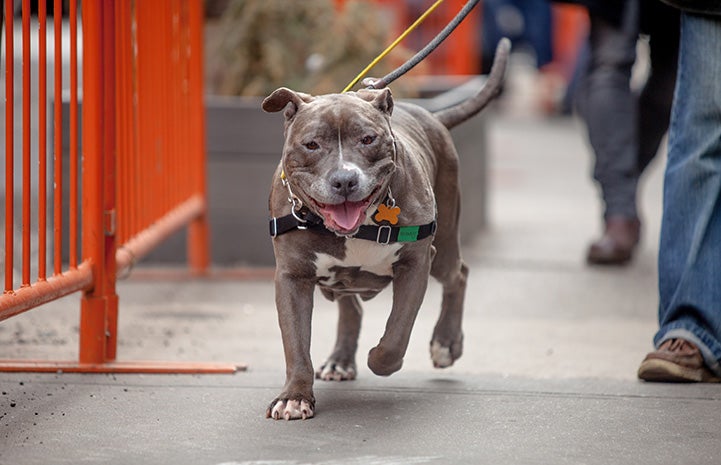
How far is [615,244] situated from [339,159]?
3.65 metres

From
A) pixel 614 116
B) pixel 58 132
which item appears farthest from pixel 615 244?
pixel 58 132

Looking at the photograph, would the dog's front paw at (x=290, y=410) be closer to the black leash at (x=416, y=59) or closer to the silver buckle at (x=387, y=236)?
the silver buckle at (x=387, y=236)

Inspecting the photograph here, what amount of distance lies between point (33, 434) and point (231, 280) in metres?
3.08

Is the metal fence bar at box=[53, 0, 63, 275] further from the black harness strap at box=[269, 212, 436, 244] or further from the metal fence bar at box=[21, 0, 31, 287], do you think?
the black harness strap at box=[269, 212, 436, 244]

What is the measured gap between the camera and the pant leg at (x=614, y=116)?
6805 millimetres

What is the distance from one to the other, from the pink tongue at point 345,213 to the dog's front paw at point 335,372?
0.97m

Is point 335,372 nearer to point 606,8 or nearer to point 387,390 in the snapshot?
point 387,390

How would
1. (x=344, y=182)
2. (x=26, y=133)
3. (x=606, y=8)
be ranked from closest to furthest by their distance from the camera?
(x=344, y=182) < (x=26, y=133) < (x=606, y=8)

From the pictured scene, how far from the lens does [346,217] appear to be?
138 inches

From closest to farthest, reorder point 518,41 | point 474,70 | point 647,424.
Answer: point 647,424 → point 474,70 → point 518,41

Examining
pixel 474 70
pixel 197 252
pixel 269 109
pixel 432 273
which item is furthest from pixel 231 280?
pixel 474 70

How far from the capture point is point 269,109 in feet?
12.4

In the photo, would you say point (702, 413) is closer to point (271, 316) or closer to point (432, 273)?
point (432, 273)

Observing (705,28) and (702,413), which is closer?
(702,413)
